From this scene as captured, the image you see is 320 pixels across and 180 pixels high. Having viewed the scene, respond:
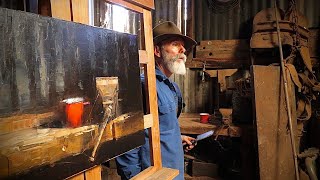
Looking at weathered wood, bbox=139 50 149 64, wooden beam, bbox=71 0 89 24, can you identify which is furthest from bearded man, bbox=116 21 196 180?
wooden beam, bbox=71 0 89 24

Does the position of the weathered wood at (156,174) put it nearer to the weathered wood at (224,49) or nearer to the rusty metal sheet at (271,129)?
the rusty metal sheet at (271,129)

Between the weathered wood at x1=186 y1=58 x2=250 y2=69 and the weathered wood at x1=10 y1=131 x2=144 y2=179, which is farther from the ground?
the weathered wood at x1=186 y1=58 x2=250 y2=69

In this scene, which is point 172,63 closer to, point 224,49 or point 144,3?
point 144,3

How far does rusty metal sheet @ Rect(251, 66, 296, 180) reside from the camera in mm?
3346

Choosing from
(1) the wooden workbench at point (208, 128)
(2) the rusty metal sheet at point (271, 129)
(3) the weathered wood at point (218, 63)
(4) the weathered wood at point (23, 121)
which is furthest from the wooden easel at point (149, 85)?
(3) the weathered wood at point (218, 63)

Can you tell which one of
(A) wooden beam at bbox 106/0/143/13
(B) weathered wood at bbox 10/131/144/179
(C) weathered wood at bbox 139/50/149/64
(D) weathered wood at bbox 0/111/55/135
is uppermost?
(A) wooden beam at bbox 106/0/143/13

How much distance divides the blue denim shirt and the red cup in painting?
915mm

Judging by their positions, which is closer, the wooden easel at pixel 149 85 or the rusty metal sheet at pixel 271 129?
the wooden easel at pixel 149 85

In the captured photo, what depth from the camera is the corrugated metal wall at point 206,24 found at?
443 cm

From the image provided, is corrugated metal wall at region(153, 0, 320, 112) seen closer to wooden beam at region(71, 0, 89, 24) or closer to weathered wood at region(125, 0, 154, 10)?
weathered wood at region(125, 0, 154, 10)

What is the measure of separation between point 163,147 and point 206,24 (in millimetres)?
3100

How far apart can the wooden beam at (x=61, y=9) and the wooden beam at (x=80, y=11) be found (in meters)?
0.02

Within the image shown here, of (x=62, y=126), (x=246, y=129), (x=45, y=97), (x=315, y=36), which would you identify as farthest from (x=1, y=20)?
(x=315, y=36)

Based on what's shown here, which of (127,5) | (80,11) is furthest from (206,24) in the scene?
(80,11)
